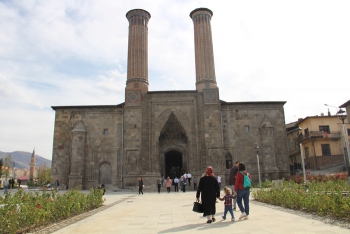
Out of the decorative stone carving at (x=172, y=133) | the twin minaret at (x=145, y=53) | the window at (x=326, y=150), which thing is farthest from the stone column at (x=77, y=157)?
the window at (x=326, y=150)

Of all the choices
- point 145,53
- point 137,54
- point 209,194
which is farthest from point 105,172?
point 209,194

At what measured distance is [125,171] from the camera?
80.7 feet

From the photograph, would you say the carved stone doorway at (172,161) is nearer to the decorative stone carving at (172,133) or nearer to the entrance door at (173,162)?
the entrance door at (173,162)

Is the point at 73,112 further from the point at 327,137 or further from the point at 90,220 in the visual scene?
the point at 327,137

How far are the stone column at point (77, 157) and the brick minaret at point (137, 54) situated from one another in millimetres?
5073

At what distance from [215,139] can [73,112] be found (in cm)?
1287

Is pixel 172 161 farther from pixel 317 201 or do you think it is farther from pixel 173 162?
pixel 317 201

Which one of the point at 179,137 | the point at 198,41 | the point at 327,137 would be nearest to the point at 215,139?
the point at 179,137

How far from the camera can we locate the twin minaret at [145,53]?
87.7ft

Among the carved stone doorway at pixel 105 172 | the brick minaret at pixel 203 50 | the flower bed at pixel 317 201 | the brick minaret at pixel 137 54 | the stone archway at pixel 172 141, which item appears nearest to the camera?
the flower bed at pixel 317 201

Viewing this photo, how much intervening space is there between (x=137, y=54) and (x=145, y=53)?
82 centimetres

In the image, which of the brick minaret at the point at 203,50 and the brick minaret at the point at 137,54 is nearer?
the brick minaret at the point at 137,54

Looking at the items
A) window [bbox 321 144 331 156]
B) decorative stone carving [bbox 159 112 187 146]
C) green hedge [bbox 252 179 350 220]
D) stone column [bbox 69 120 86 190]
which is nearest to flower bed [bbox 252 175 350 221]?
green hedge [bbox 252 179 350 220]

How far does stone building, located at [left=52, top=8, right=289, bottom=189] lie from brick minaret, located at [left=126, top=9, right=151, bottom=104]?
90 mm
